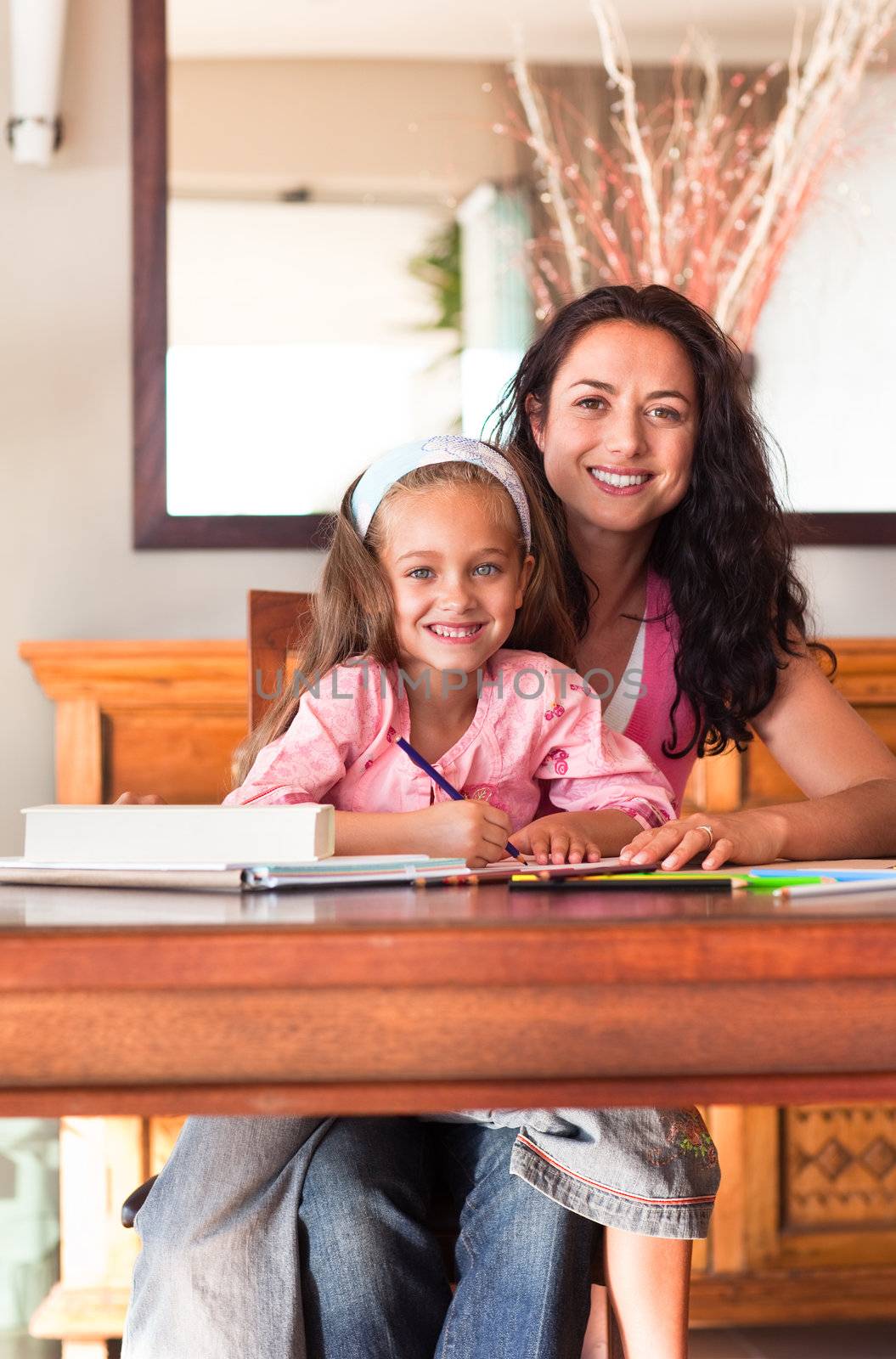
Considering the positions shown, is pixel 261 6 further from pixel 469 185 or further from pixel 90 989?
pixel 90 989

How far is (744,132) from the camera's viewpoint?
2.45 m

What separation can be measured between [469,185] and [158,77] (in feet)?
1.88

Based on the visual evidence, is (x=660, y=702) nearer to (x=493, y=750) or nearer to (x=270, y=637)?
(x=493, y=750)

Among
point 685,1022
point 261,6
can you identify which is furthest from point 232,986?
point 261,6

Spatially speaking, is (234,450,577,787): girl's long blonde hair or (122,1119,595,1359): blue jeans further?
(234,450,577,787): girl's long blonde hair

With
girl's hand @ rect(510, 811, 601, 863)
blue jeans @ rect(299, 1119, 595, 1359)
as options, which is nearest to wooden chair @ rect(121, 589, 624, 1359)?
girl's hand @ rect(510, 811, 601, 863)

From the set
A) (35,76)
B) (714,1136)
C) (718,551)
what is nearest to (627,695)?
(718,551)

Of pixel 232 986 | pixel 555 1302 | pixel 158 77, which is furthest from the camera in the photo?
pixel 158 77

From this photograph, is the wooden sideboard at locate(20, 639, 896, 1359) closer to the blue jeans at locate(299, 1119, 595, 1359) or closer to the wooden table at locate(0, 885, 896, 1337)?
the blue jeans at locate(299, 1119, 595, 1359)

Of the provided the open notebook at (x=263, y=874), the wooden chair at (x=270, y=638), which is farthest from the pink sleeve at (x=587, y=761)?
the open notebook at (x=263, y=874)

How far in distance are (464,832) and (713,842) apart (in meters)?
0.21

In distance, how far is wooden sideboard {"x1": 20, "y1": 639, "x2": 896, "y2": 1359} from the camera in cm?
211

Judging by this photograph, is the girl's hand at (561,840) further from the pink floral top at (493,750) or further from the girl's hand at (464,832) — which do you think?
the pink floral top at (493,750)

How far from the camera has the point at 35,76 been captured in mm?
2326
